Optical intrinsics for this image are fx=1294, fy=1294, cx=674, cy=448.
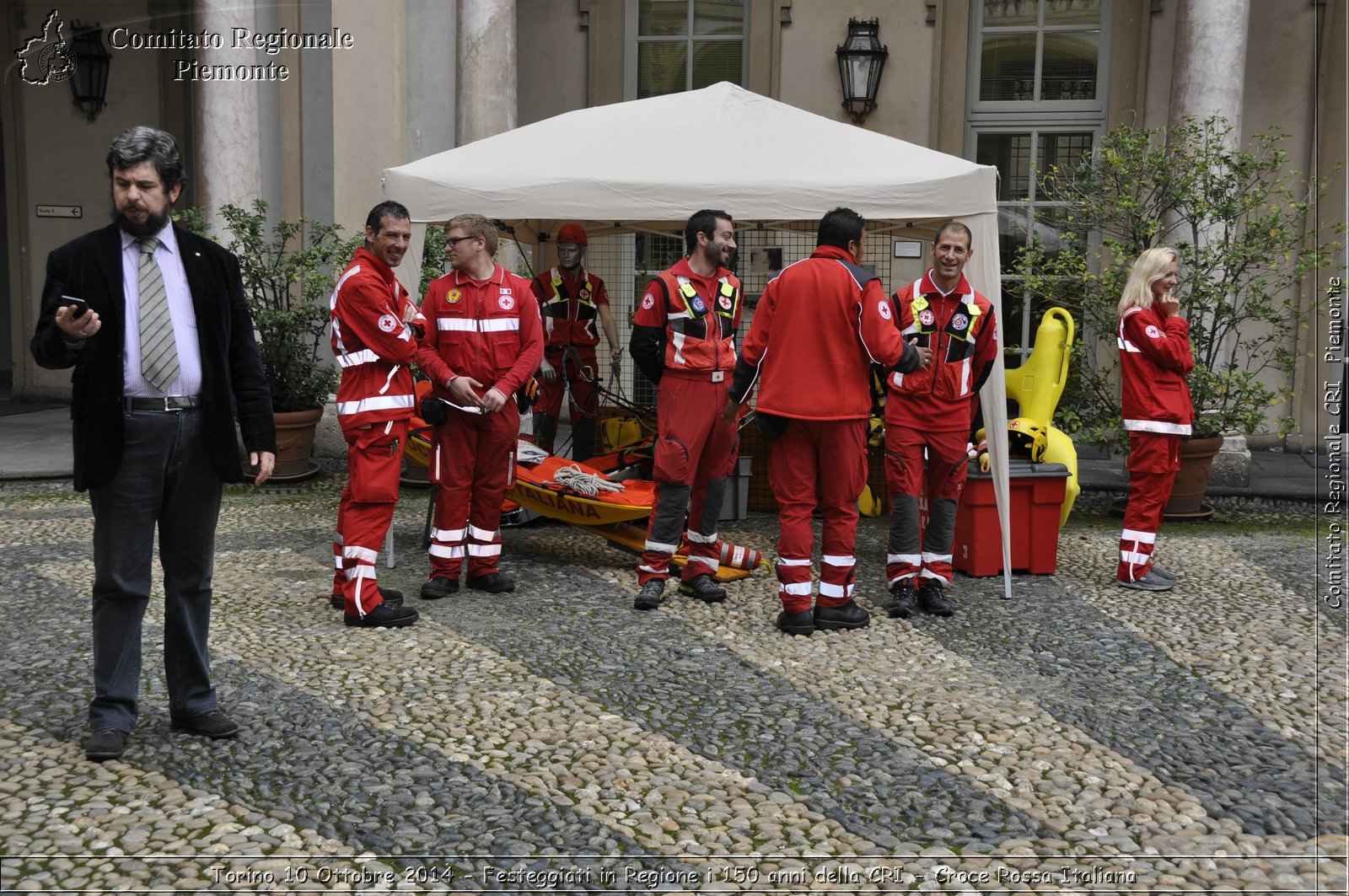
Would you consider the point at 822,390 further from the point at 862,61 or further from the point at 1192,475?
the point at 862,61

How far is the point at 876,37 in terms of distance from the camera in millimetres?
11797

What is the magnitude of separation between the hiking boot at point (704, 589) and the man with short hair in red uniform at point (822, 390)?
567mm

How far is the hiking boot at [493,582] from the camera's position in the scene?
21.0 feet

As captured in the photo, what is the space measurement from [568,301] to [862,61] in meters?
4.61

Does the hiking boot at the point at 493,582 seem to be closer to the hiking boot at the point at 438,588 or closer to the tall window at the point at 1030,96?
the hiking boot at the point at 438,588

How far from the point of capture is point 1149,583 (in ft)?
21.9

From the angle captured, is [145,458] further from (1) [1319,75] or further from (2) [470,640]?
(1) [1319,75]

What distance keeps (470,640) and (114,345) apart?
2095 mm

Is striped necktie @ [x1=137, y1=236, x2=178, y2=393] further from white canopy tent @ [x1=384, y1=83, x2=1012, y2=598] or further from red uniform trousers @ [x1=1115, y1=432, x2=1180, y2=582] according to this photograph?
red uniform trousers @ [x1=1115, y1=432, x2=1180, y2=582]

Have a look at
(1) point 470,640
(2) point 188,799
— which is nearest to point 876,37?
(1) point 470,640

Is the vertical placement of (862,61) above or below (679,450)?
above

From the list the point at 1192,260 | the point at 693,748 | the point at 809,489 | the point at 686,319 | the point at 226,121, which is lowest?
the point at 693,748

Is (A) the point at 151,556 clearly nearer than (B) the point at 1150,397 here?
Yes

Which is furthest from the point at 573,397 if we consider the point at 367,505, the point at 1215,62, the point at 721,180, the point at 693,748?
the point at 1215,62
